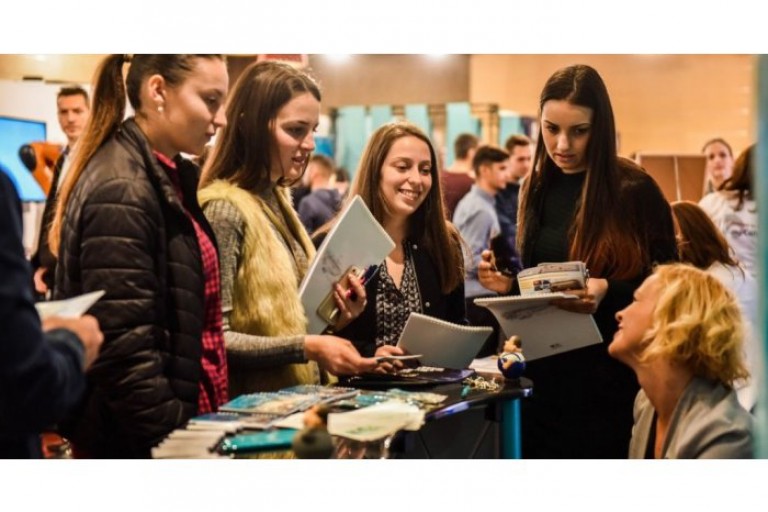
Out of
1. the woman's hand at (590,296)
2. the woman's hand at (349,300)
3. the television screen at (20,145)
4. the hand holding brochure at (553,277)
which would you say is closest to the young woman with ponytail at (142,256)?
the television screen at (20,145)

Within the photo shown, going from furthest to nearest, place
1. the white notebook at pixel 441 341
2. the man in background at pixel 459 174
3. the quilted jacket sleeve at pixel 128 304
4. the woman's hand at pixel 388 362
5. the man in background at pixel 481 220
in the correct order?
the man in background at pixel 459 174, the man in background at pixel 481 220, the white notebook at pixel 441 341, the woman's hand at pixel 388 362, the quilted jacket sleeve at pixel 128 304

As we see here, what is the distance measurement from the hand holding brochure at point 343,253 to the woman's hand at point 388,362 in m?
0.20

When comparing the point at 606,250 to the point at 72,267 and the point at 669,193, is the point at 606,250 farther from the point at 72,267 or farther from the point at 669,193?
the point at 72,267

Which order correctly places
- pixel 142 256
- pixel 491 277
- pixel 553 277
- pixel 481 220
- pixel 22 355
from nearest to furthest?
pixel 22 355, pixel 142 256, pixel 553 277, pixel 491 277, pixel 481 220

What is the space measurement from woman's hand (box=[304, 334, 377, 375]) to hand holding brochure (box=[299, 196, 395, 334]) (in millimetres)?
137

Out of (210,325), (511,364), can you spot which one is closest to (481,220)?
(511,364)

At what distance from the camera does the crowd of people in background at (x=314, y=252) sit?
8.23ft

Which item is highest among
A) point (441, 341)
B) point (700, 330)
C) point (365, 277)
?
point (365, 277)

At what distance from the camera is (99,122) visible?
2.62 meters

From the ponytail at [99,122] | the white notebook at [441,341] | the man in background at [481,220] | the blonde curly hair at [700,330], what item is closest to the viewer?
the ponytail at [99,122]

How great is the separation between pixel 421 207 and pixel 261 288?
67 centimetres

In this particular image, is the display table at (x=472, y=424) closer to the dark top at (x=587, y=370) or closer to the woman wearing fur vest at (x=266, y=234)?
the dark top at (x=587, y=370)

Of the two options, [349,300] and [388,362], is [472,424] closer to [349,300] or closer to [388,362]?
[388,362]

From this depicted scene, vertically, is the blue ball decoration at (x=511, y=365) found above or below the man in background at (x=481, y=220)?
below
